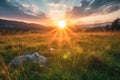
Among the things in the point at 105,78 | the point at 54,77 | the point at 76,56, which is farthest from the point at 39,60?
the point at 105,78

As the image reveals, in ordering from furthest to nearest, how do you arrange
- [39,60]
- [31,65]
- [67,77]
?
1. [39,60]
2. [31,65]
3. [67,77]

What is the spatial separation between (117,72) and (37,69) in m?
2.16

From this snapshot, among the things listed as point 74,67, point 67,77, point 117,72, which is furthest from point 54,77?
point 117,72

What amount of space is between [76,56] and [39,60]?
46.9 inches

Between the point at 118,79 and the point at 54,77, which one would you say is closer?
the point at 54,77

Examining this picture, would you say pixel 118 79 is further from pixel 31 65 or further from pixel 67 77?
pixel 31 65

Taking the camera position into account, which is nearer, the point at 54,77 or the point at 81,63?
the point at 54,77

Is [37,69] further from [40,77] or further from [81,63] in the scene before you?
[81,63]

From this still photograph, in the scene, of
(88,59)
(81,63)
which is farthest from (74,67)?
(88,59)

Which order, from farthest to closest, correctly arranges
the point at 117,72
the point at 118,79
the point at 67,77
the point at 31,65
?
the point at 31,65, the point at 117,72, the point at 118,79, the point at 67,77

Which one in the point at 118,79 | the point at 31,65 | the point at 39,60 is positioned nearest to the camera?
the point at 118,79

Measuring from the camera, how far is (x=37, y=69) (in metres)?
5.04

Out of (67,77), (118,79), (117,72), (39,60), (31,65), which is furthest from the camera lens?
(39,60)

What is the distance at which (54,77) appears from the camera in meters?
3.95
